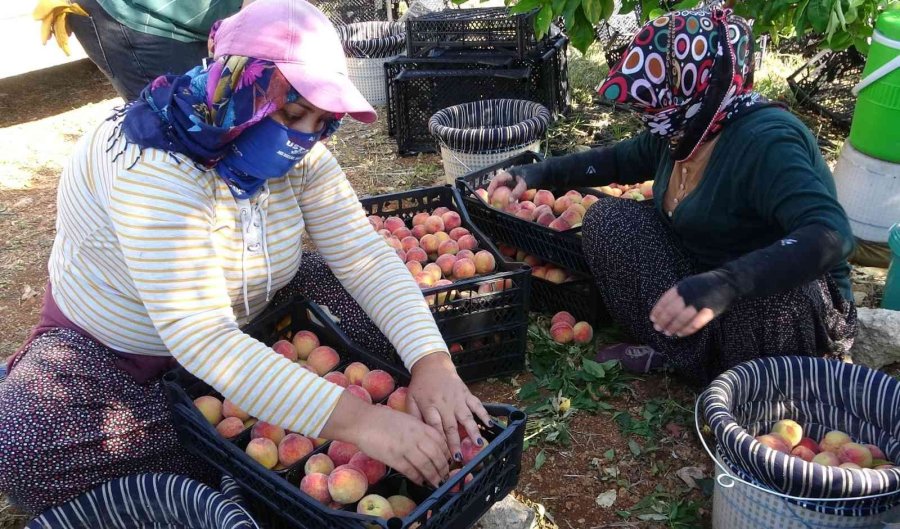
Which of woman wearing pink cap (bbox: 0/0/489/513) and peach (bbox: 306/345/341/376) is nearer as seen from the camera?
woman wearing pink cap (bbox: 0/0/489/513)

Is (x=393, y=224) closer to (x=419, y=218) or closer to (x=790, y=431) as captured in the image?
(x=419, y=218)

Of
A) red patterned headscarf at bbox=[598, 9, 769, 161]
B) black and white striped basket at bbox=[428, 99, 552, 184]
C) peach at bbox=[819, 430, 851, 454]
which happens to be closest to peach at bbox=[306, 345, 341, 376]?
red patterned headscarf at bbox=[598, 9, 769, 161]

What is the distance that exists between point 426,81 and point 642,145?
2.15 metres

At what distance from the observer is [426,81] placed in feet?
15.6

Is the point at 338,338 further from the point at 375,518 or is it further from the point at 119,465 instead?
the point at 375,518

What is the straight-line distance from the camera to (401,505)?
6.02 feet

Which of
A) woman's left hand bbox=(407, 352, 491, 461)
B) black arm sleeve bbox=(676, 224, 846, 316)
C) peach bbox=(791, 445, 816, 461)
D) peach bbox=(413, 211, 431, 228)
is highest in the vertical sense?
black arm sleeve bbox=(676, 224, 846, 316)

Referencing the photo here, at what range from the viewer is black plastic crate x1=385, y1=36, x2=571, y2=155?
180 inches

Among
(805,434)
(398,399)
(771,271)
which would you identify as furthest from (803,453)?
(398,399)

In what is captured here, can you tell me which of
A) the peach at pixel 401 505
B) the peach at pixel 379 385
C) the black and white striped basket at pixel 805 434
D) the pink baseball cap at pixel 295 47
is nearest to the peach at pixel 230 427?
the peach at pixel 379 385

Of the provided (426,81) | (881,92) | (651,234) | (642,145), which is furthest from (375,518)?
(426,81)

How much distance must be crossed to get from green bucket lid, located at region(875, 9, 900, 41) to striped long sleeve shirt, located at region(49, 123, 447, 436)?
244cm

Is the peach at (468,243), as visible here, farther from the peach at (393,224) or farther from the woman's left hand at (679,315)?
the woman's left hand at (679,315)

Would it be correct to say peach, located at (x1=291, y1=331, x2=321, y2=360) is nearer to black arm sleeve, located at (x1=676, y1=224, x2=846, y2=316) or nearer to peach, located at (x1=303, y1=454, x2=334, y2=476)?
peach, located at (x1=303, y1=454, x2=334, y2=476)
